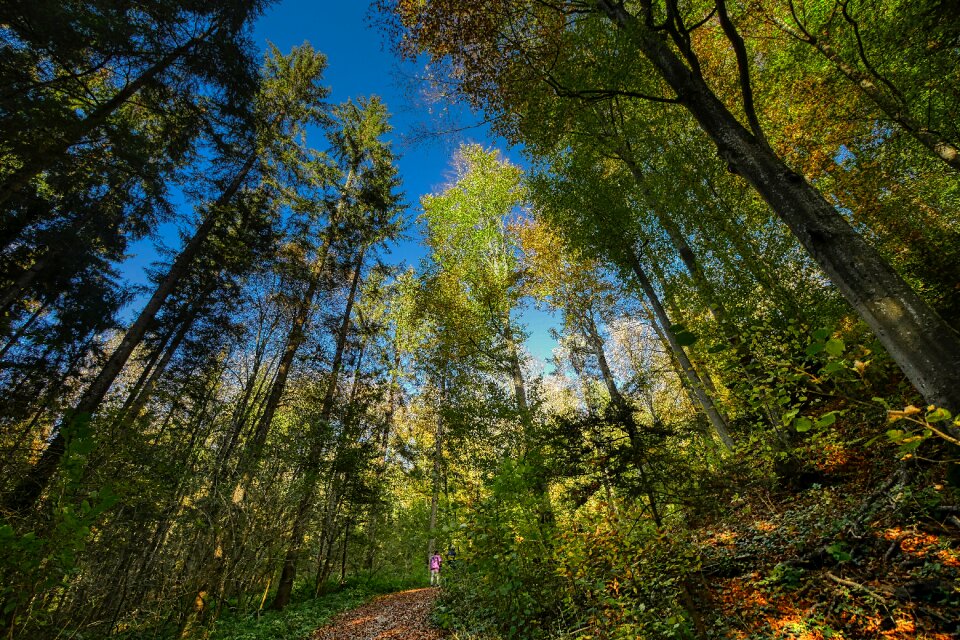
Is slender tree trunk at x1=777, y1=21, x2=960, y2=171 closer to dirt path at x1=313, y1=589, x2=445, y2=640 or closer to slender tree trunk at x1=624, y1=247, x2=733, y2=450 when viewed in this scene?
slender tree trunk at x1=624, y1=247, x2=733, y2=450

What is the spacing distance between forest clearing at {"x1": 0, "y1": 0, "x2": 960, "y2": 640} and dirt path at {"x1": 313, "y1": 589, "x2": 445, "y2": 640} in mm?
136

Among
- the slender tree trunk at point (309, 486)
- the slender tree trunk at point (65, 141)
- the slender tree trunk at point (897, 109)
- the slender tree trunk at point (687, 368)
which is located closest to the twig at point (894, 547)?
the slender tree trunk at point (687, 368)

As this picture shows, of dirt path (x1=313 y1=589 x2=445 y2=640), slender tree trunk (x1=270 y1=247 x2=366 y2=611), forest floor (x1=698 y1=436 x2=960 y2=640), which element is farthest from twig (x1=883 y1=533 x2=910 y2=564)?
slender tree trunk (x1=270 y1=247 x2=366 y2=611)

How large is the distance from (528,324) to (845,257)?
9.21m

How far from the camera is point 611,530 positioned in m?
3.28

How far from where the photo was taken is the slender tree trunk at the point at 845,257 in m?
1.78

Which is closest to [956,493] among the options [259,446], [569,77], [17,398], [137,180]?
[569,77]

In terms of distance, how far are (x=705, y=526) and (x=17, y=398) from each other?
1150cm

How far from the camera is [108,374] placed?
21.9 ft

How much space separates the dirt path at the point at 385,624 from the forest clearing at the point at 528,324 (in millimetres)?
136

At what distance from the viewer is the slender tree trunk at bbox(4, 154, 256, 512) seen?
4500 mm

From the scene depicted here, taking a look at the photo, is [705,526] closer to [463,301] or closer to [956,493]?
[956,493]

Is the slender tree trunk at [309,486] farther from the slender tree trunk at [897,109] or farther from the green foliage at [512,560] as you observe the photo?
the slender tree trunk at [897,109]

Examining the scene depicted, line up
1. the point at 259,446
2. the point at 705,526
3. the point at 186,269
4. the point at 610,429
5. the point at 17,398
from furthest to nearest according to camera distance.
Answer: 1. the point at 186,269
2. the point at 259,446
3. the point at 17,398
4. the point at 705,526
5. the point at 610,429
